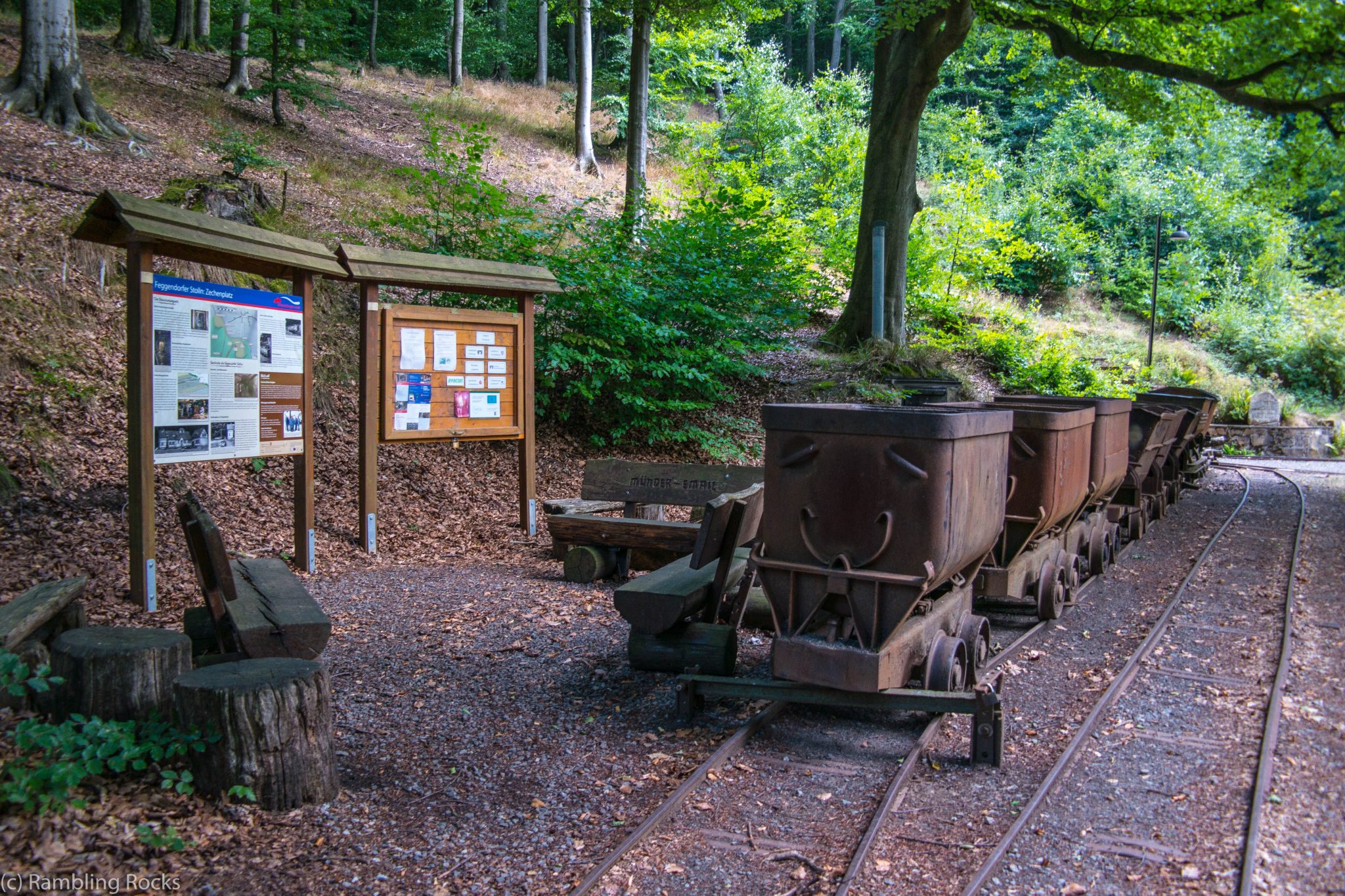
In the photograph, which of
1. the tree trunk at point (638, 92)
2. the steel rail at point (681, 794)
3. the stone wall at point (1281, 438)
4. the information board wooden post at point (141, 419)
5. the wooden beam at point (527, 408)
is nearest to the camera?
the steel rail at point (681, 794)

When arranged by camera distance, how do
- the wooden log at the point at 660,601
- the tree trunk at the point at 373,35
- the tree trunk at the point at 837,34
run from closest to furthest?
1. the wooden log at the point at 660,601
2. the tree trunk at the point at 373,35
3. the tree trunk at the point at 837,34

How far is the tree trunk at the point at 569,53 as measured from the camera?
128 feet

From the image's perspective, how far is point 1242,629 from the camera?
23.3 feet

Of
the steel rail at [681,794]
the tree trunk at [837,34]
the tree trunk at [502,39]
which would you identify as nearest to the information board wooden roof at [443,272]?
the steel rail at [681,794]

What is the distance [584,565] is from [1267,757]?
16.9 ft

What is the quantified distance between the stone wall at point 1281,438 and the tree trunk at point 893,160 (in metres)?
15.9

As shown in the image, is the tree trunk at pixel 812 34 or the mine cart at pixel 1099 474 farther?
the tree trunk at pixel 812 34

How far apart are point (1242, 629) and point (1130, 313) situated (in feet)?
101

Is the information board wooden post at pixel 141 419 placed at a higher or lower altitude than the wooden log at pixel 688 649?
higher

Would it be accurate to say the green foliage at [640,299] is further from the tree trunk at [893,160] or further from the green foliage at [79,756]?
the green foliage at [79,756]

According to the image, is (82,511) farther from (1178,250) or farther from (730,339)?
(1178,250)

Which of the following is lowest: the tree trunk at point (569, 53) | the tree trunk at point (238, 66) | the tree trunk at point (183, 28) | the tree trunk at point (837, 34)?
the tree trunk at point (238, 66)

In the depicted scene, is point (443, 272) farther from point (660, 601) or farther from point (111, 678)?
point (111, 678)

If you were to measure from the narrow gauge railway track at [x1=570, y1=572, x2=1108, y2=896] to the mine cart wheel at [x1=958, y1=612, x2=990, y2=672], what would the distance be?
14 centimetres
